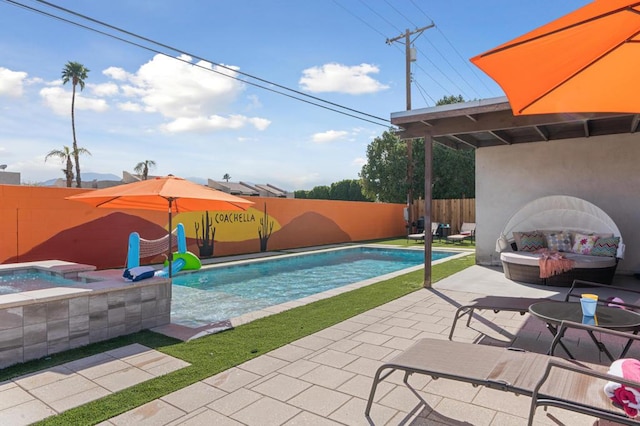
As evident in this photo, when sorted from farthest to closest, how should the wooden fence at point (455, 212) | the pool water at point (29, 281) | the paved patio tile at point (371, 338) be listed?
the wooden fence at point (455, 212), the pool water at point (29, 281), the paved patio tile at point (371, 338)

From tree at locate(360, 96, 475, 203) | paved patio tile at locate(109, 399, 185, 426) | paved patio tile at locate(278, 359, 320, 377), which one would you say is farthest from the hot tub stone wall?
tree at locate(360, 96, 475, 203)

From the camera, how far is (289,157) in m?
19.6

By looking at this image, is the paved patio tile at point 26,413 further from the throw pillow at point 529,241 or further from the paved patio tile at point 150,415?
the throw pillow at point 529,241

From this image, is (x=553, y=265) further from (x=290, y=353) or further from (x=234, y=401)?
(x=234, y=401)

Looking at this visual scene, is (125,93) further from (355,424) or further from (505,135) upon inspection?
(355,424)

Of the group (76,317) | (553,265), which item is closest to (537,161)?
(553,265)

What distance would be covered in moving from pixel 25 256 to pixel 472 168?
22138 mm

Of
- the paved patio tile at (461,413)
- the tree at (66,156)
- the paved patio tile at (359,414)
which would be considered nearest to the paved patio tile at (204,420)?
the paved patio tile at (359,414)

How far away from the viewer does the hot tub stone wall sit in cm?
354

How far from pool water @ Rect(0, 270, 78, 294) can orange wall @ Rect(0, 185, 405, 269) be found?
66.6 inches

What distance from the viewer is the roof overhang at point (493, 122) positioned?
6.34m

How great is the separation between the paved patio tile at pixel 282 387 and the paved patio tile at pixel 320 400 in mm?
61

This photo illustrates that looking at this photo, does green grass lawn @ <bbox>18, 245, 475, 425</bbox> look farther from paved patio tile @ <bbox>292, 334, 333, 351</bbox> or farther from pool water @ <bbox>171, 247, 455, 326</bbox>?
pool water @ <bbox>171, 247, 455, 326</bbox>

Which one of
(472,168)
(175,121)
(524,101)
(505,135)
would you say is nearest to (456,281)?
(505,135)
